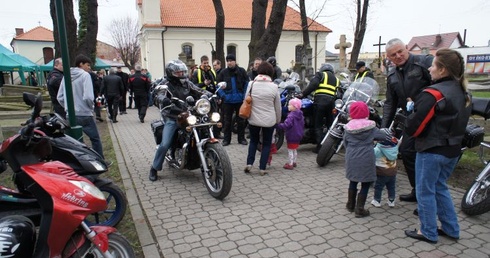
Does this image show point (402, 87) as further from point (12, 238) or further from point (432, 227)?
point (12, 238)

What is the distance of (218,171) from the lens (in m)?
4.55

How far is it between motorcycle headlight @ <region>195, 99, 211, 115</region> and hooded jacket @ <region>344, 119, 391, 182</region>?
1.84m

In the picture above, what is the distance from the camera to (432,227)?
11.0 feet

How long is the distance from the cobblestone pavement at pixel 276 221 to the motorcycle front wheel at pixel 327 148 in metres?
0.14

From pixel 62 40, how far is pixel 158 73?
33903 mm

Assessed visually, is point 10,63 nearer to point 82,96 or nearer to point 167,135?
point 82,96

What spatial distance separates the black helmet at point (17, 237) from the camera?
2.34 meters

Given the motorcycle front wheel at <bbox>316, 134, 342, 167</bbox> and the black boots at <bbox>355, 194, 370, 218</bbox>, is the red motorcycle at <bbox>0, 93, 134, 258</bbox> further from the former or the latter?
the motorcycle front wheel at <bbox>316, 134, 342, 167</bbox>

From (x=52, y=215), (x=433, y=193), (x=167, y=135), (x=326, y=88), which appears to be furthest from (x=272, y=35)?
(x=52, y=215)

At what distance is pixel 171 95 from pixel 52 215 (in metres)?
3.01

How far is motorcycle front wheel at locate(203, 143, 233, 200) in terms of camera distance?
4.37 m

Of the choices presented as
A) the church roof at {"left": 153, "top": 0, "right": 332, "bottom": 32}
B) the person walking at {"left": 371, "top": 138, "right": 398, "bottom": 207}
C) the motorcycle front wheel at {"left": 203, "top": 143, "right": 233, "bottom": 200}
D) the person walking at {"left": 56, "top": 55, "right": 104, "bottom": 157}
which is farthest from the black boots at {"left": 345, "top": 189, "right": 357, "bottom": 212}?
the church roof at {"left": 153, "top": 0, "right": 332, "bottom": 32}

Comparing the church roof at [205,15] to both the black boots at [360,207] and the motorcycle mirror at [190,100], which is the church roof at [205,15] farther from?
the black boots at [360,207]

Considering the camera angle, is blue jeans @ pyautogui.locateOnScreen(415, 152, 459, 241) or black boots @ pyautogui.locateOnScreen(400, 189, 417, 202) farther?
black boots @ pyautogui.locateOnScreen(400, 189, 417, 202)
